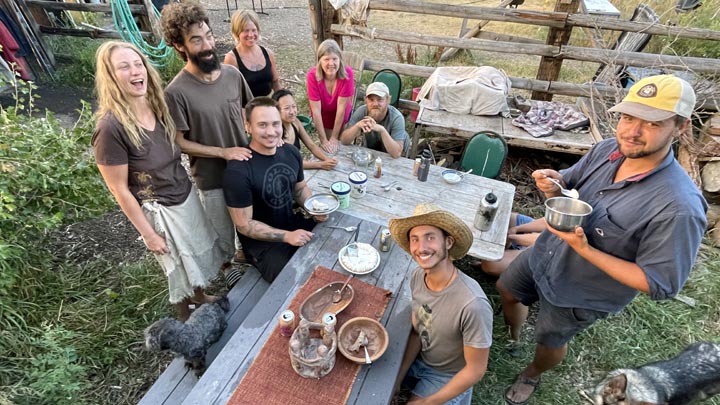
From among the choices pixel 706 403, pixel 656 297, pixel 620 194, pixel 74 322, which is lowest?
pixel 706 403

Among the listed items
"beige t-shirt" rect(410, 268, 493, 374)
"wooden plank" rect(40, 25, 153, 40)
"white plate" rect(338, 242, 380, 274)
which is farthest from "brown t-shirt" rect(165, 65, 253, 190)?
"wooden plank" rect(40, 25, 153, 40)

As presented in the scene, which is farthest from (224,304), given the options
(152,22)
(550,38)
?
(152,22)

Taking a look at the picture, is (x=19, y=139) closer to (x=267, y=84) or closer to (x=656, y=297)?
(x=267, y=84)

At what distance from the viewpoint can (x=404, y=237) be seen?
2424 mm

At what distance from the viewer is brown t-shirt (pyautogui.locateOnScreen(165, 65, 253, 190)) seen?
3.19m

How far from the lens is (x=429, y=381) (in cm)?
265

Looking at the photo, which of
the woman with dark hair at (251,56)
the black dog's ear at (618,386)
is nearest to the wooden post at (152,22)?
the woman with dark hair at (251,56)

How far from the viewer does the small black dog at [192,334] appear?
91.5 inches

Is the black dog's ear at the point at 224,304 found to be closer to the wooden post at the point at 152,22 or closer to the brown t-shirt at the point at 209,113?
the brown t-shirt at the point at 209,113

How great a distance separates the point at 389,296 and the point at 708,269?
14.5ft

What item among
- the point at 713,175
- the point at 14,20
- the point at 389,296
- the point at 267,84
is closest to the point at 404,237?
the point at 389,296

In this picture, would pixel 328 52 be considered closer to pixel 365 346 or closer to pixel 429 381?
pixel 365 346

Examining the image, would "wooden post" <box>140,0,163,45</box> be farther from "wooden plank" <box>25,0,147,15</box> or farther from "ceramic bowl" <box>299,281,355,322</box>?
"ceramic bowl" <box>299,281,355,322</box>

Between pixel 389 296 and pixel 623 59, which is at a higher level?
pixel 623 59
